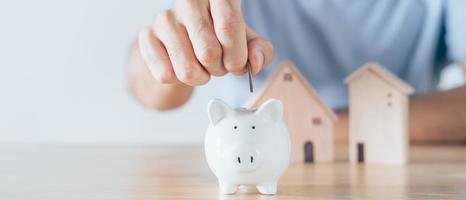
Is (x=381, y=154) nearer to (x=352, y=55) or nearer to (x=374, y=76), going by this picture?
(x=374, y=76)

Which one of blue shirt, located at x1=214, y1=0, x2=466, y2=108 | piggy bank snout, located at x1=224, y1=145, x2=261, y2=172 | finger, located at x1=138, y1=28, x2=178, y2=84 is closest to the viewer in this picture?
piggy bank snout, located at x1=224, y1=145, x2=261, y2=172

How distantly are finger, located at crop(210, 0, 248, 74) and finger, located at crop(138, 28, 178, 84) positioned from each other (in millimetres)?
81

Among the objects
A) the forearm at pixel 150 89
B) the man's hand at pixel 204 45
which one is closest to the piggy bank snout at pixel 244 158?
the man's hand at pixel 204 45

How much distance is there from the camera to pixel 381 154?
3.69 ft

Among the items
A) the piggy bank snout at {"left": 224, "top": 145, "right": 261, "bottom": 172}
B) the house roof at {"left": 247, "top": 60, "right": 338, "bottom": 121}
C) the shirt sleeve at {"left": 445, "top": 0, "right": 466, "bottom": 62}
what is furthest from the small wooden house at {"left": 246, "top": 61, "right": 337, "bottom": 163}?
the shirt sleeve at {"left": 445, "top": 0, "right": 466, "bottom": 62}

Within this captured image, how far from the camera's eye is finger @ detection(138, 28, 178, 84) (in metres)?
0.84

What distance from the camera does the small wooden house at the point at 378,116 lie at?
1.11 metres

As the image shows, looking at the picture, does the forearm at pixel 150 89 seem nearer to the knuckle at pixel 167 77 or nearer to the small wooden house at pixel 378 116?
the small wooden house at pixel 378 116

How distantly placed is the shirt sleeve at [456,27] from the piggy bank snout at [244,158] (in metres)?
0.85

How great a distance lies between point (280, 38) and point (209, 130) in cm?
86

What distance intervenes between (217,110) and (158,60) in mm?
118

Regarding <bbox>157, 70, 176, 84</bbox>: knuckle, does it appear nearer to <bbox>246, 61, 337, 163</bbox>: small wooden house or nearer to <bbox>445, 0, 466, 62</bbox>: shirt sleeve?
<bbox>246, 61, 337, 163</bbox>: small wooden house

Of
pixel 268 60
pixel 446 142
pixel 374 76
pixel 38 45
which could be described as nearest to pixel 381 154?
pixel 374 76

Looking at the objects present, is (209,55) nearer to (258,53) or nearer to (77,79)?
(258,53)
